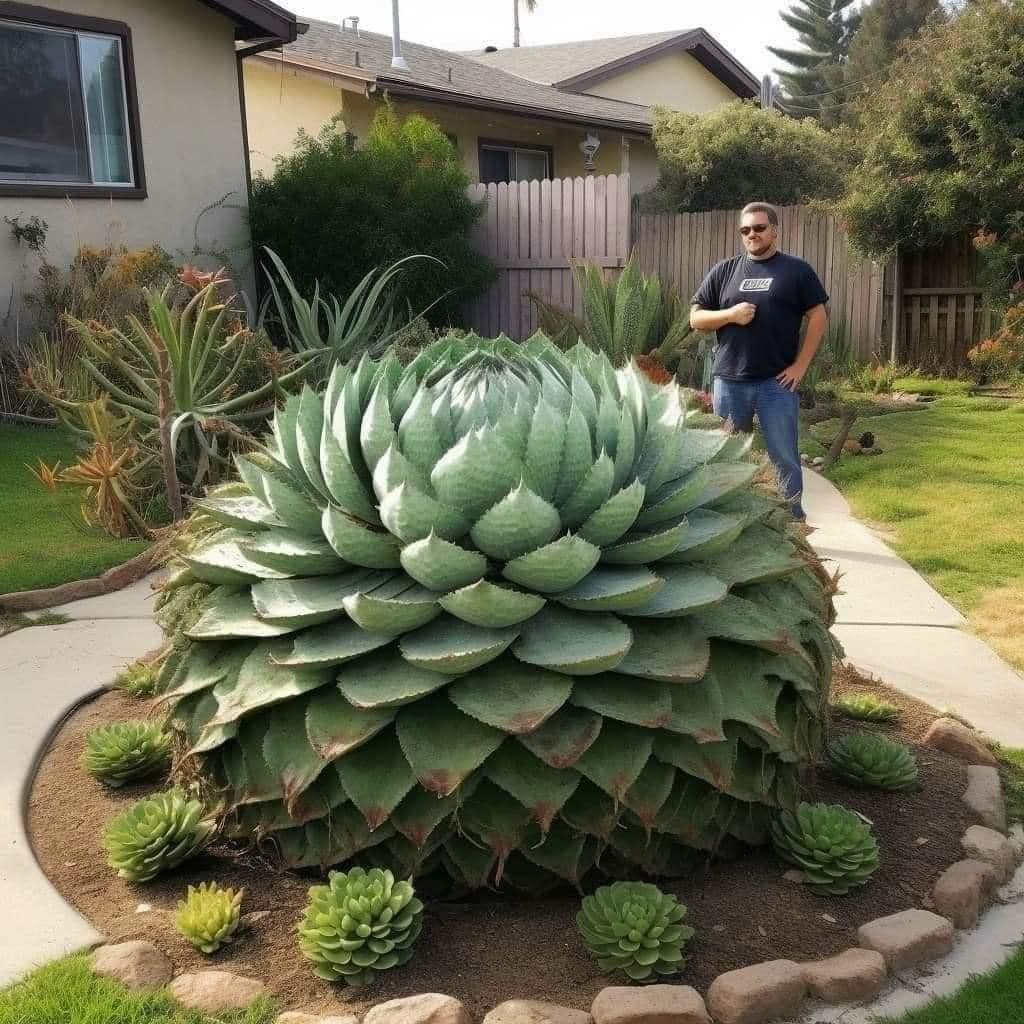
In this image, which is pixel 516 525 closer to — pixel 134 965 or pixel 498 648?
pixel 498 648

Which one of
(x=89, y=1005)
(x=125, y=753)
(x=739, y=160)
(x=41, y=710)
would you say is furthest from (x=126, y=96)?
(x=739, y=160)

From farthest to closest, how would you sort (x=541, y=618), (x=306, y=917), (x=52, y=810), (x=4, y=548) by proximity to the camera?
(x=4, y=548) < (x=52, y=810) < (x=541, y=618) < (x=306, y=917)

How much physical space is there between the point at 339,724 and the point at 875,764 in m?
1.69

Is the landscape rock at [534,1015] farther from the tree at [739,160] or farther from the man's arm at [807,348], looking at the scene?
the tree at [739,160]

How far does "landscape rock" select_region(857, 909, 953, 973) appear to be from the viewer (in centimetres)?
245

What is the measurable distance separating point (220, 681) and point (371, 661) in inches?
18.2

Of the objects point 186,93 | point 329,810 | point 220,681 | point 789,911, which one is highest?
point 186,93

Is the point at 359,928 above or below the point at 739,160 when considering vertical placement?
below

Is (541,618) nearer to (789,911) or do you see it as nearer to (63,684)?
(789,911)

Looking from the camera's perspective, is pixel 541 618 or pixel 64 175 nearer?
pixel 541 618

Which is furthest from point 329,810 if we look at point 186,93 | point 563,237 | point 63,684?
point 563,237

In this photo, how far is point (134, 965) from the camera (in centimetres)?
238

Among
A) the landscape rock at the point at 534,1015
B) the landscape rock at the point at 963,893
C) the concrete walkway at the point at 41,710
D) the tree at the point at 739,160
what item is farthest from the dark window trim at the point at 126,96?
the tree at the point at 739,160

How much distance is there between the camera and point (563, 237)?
1431 cm
